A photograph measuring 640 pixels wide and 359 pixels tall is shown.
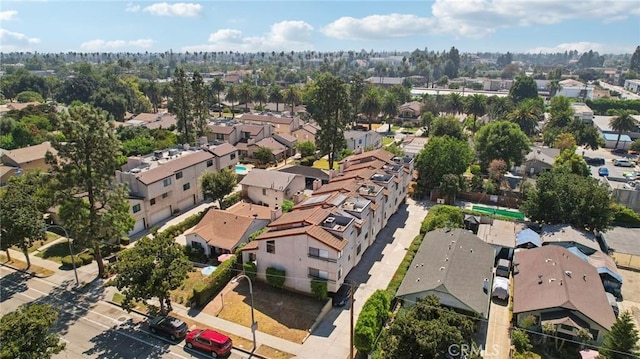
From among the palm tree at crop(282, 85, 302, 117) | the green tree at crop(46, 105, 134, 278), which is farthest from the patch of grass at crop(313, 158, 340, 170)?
the palm tree at crop(282, 85, 302, 117)

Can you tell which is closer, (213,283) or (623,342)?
(623,342)

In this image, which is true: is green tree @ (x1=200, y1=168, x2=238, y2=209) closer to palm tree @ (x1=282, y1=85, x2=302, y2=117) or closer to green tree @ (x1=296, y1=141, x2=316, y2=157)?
green tree @ (x1=296, y1=141, x2=316, y2=157)

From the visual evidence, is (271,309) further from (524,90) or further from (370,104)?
(524,90)

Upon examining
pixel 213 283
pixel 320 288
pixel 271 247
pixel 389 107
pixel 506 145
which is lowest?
pixel 213 283

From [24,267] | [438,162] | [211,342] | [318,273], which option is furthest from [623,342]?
[24,267]

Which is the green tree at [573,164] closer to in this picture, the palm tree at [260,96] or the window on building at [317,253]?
the window on building at [317,253]

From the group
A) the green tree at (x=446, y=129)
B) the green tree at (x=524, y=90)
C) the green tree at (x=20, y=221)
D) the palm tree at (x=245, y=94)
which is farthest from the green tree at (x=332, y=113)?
the green tree at (x=524, y=90)

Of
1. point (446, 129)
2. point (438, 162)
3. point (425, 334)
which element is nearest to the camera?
point (425, 334)
